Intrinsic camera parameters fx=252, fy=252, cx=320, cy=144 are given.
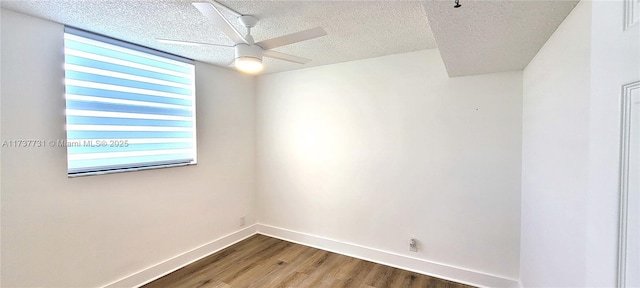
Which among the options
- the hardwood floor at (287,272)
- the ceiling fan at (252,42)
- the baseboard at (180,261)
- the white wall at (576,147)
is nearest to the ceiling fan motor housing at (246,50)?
the ceiling fan at (252,42)

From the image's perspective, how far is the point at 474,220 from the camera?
2383 millimetres

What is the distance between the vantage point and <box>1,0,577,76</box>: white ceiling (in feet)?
4.09

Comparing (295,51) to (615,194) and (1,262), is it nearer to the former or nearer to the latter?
(615,194)

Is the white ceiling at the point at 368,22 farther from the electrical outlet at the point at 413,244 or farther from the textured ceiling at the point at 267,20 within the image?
the electrical outlet at the point at 413,244

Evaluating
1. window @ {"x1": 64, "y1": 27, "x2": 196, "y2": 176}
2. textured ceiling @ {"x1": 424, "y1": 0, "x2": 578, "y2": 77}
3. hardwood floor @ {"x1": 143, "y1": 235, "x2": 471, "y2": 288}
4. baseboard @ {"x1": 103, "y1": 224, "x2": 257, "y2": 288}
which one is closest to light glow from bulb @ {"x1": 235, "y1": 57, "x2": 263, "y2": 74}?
textured ceiling @ {"x1": 424, "y1": 0, "x2": 578, "y2": 77}

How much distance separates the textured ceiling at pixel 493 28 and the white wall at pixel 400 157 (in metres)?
0.56

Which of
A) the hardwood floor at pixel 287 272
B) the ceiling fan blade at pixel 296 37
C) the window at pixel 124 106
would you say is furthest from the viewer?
the hardwood floor at pixel 287 272

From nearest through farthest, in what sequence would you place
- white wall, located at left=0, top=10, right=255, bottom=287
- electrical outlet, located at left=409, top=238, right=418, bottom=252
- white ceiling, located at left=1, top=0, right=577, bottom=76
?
white ceiling, located at left=1, top=0, right=577, bottom=76
white wall, located at left=0, top=10, right=255, bottom=287
electrical outlet, located at left=409, top=238, right=418, bottom=252

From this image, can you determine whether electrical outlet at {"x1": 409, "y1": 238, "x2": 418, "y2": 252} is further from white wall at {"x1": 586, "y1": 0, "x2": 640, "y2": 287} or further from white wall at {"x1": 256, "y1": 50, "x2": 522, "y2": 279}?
white wall at {"x1": 586, "y1": 0, "x2": 640, "y2": 287}

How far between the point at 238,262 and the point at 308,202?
3.49ft

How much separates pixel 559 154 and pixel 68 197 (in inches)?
132

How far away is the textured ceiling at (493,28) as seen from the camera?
1.16 meters

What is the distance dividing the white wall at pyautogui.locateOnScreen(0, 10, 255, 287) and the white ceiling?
0.41 metres

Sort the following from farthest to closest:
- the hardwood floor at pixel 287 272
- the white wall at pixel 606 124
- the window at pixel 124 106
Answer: the hardwood floor at pixel 287 272
the window at pixel 124 106
the white wall at pixel 606 124
